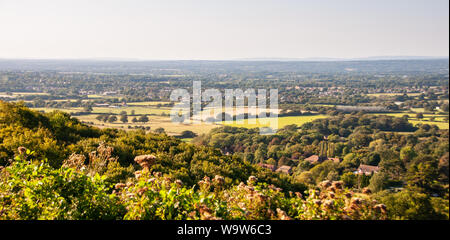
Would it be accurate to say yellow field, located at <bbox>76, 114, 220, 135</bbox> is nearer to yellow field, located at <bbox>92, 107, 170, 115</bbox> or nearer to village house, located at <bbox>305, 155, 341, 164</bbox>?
yellow field, located at <bbox>92, 107, 170, 115</bbox>

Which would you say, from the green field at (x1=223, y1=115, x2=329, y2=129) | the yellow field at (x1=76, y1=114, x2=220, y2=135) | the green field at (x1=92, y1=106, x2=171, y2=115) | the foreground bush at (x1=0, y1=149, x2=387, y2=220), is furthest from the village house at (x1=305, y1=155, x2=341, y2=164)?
the green field at (x1=92, y1=106, x2=171, y2=115)

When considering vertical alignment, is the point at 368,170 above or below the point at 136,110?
below

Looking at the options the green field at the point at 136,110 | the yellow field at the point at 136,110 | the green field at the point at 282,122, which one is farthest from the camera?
the yellow field at the point at 136,110

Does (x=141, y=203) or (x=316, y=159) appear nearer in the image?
(x=141, y=203)

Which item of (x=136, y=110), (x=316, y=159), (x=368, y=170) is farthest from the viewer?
(x=136, y=110)

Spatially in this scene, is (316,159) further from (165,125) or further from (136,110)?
(136,110)

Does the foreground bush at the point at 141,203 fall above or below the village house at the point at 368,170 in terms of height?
above

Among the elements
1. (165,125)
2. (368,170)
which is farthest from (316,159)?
(165,125)

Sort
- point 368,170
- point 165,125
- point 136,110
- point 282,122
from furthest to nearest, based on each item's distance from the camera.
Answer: point 136,110, point 282,122, point 165,125, point 368,170

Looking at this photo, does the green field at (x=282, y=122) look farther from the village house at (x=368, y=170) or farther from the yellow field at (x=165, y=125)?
the village house at (x=368, y=170)

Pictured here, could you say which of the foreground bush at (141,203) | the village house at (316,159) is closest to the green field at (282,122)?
the village house at (316,159)

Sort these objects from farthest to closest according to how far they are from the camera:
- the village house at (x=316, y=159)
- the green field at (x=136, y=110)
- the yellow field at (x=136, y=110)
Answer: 1. the yellow field at (x=136, y=110)
2. the green field at (x=136, y=110)
3. the village house at (x=316, y=159)
